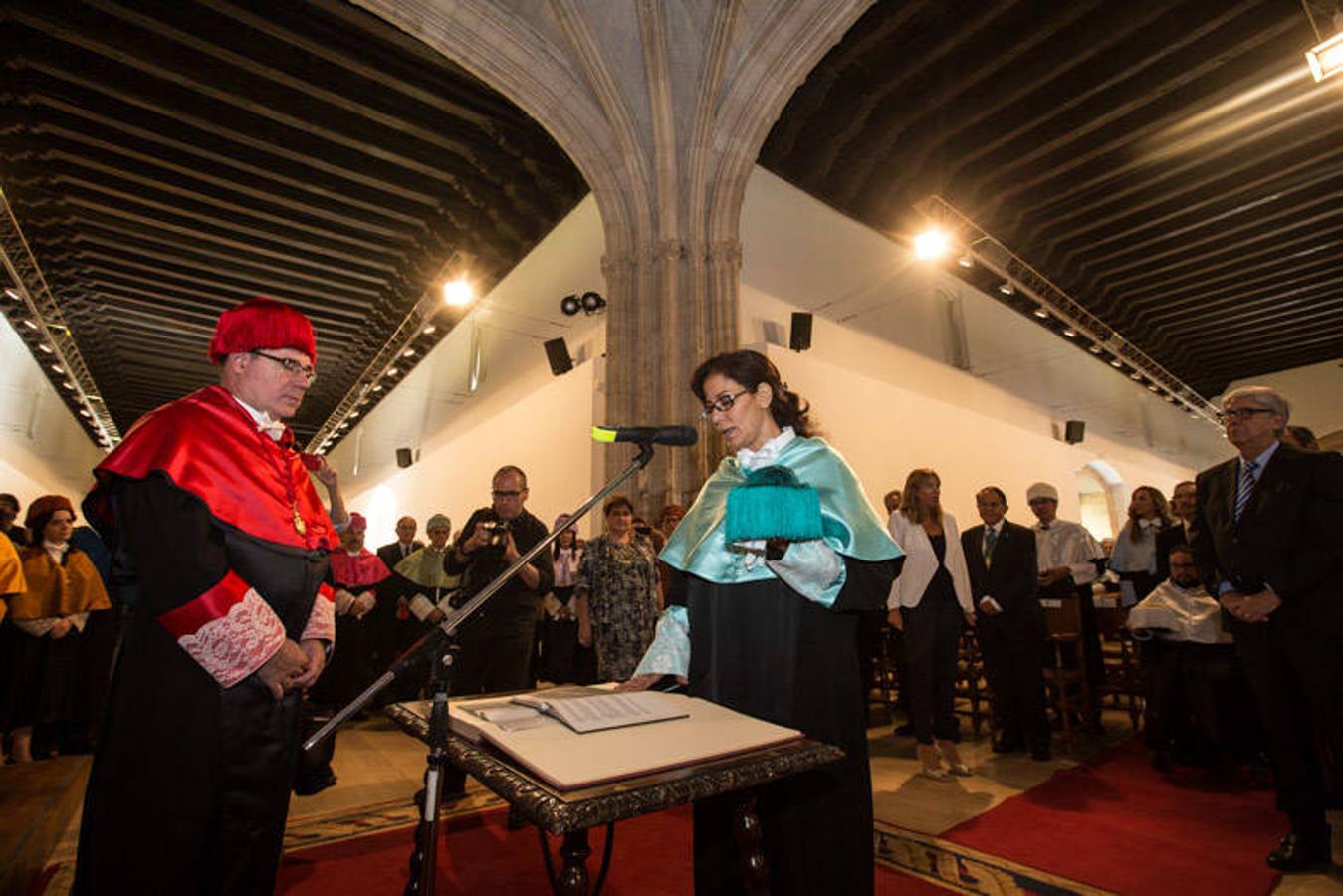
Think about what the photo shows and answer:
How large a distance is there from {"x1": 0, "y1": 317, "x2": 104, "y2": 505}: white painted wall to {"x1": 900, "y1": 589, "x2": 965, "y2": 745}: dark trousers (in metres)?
11.2

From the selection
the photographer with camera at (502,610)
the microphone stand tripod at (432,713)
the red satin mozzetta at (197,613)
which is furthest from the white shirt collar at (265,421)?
the photographer with camera at (502,610)

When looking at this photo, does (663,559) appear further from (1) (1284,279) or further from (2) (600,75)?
(1) (1284,279)

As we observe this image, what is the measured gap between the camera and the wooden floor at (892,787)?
2.79 meters

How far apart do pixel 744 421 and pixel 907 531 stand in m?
2.55

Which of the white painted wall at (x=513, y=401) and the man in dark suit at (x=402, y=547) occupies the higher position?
→ the white painted wall at (x=513, y=401)

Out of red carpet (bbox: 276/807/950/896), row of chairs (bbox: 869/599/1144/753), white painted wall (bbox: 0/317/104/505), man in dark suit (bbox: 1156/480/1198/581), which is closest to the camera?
red carpet (bbox: 276/807/950/896)

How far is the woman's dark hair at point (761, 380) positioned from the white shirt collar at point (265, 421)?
1002 millimetres

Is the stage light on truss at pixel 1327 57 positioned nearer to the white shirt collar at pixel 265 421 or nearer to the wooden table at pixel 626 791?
the wooden table at pixel 626 791

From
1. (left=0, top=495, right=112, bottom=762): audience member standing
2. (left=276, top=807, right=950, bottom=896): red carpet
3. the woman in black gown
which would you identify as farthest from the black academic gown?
A: (left=0, top=495, right=112, bottom=762): audience member standing

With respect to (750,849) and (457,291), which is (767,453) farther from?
(457,291)

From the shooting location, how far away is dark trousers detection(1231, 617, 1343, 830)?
2297mm

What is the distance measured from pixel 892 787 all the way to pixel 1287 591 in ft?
6.35

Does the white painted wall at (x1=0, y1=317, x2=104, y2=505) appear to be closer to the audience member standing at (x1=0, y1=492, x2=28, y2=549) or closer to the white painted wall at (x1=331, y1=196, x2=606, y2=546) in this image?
the white painted wall at (x1=331, y1=196, x2=606, y2=546)

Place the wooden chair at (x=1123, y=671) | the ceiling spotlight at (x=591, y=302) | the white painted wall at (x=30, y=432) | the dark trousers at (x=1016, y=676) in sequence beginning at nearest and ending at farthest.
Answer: the dark trousers at (x=1016, y=676) → the wooden chair at (x=1123, y=671) → the ceiling spotlight at (x=591, y=302) → the white painted wall at (x=30, y=432)
